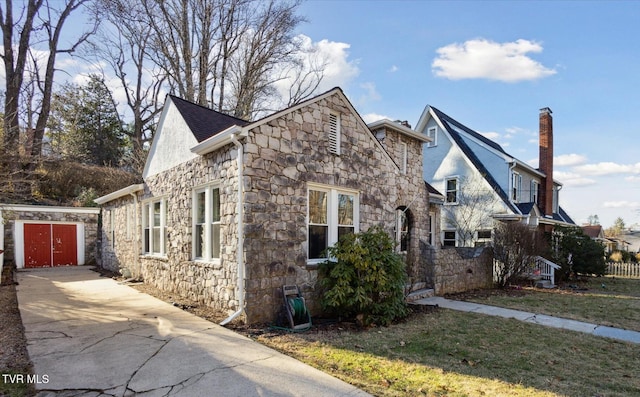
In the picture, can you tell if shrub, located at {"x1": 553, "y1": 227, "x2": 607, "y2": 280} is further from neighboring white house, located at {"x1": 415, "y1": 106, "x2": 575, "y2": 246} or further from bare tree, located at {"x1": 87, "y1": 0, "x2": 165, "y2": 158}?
bare tree, located at {"x1": 87, "y1": 0, "x2": 165, "y2": 158}

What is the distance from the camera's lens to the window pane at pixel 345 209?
7.96 meters

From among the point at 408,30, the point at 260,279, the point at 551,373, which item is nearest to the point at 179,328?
the point at 260,279

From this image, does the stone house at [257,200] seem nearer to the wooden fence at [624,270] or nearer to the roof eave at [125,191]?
the roof eave at [125,191]

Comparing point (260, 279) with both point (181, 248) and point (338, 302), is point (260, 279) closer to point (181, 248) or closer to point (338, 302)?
point (338, 302)

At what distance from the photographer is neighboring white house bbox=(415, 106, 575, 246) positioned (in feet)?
53.7

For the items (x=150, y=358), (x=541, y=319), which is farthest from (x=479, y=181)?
(x=150, y=358)

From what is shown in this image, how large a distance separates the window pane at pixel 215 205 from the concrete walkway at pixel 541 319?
562 cm

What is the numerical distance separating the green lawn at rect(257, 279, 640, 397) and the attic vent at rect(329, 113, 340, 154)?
391 cm

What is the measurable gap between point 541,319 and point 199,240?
778cm

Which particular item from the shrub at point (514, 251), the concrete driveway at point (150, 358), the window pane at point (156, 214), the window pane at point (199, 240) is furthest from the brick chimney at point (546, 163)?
the concrete driveway at point (150, 358)

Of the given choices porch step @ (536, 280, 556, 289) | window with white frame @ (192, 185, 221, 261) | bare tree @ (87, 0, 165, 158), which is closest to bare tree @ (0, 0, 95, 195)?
bare tree @ (87, 0, 165, 158)

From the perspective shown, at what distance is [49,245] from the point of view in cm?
1522

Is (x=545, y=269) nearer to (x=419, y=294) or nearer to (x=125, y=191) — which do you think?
(x=419, y=294)

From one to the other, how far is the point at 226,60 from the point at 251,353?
2003cm
